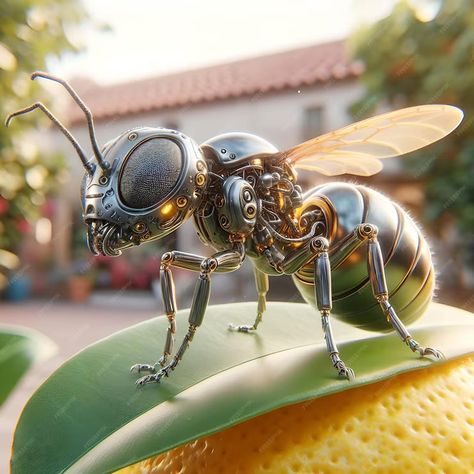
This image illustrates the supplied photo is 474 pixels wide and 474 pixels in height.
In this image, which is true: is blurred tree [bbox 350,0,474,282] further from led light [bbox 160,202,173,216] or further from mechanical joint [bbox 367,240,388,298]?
led light [bbox 160,202,173,216]

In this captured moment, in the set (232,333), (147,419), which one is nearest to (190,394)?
(147,419)

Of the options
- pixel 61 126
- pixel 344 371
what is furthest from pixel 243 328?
pixel 61 126

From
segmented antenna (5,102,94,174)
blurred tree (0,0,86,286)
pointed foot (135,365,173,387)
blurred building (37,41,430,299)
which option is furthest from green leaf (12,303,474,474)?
blurred building (37,41,430,299)

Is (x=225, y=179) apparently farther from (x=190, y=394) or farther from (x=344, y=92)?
(x=344, y=92)

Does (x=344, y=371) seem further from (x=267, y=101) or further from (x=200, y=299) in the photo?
(x=267, y=101)

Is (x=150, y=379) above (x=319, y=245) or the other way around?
the other way around

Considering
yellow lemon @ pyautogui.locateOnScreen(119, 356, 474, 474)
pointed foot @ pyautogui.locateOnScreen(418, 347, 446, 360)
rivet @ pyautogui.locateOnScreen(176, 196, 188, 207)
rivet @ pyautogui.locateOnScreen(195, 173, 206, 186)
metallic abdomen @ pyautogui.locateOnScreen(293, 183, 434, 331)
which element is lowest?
yellow lemon @ pyautogui.locateOnScreen(119, 356, 474, 474)
